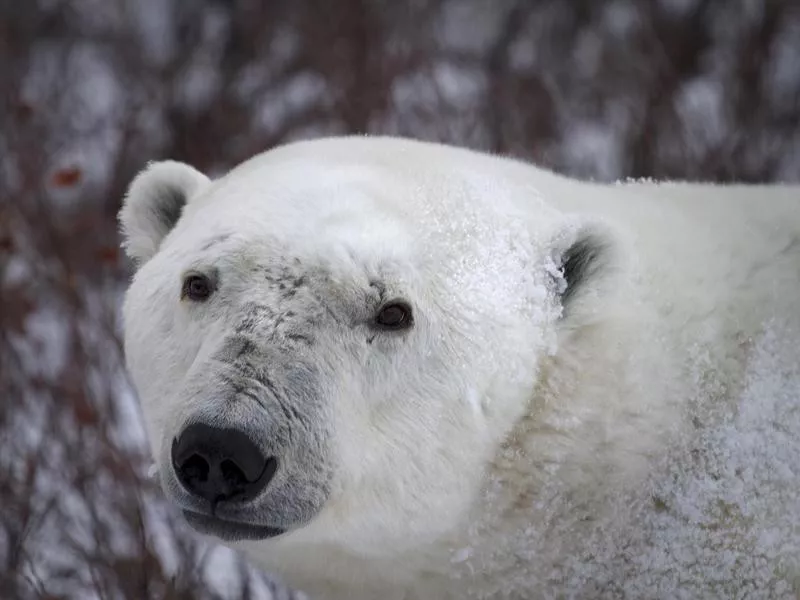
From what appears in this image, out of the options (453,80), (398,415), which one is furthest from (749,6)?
(398,415)

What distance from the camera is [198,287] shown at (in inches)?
88.6

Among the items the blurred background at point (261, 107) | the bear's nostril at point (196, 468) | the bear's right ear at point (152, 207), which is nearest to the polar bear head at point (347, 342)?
the bear's nostril at point (196, 468)

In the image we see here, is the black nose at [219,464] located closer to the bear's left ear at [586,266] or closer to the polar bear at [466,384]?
the polar bear at [466,384]

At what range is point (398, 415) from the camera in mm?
2199

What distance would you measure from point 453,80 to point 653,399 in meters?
5.10

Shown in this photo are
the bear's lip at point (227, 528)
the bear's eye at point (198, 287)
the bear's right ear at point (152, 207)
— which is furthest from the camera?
the bear's right ear at point (152, 207)

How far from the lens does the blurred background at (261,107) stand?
4.50 metres

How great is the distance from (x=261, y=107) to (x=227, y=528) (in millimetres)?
4627

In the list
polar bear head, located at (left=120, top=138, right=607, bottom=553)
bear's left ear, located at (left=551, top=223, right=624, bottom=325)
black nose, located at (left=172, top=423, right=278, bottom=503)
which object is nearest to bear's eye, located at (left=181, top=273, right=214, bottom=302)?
polar bear head, located at (left=120, top=138, right=607, bottom=553)

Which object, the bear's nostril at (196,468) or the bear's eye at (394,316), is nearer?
the bear's nostril at (196,468)

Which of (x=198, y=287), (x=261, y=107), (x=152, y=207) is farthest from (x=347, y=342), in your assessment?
(x=261, y=107)

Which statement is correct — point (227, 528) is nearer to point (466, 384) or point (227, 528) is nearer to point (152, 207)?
point (466, 384)

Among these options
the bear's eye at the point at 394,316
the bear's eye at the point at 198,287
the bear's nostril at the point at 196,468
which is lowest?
the bear's nostril at the point at 196,468

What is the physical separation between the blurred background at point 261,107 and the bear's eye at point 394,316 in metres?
2.10
